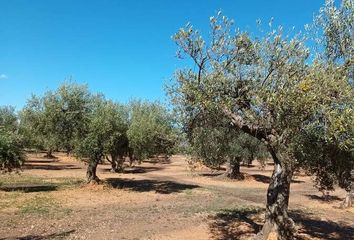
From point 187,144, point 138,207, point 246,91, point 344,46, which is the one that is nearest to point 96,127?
point 138,207

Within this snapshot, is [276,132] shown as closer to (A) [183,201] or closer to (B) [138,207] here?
(B) [138,207]

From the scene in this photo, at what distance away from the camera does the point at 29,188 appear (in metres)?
Result: 35.3

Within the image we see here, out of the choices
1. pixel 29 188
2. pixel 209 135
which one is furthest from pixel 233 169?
pixel 209 135

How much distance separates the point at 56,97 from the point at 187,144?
17975mm

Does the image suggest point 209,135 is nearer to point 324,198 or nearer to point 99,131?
point 99,131

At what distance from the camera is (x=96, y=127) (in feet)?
113

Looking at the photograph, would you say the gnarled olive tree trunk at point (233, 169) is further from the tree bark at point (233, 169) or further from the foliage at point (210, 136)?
the foliage at point (210, 136)

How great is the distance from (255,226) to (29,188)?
21.5m

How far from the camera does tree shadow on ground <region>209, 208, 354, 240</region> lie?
20734 millimetres

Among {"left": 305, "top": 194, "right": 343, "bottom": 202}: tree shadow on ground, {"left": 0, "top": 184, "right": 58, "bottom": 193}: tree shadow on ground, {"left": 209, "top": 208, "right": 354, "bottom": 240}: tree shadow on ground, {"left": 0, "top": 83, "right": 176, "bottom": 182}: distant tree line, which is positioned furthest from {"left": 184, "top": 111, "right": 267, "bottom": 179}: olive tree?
{"left": 305, "top": 194, "right": 343, "bottom": 202}: tree shadow on ground

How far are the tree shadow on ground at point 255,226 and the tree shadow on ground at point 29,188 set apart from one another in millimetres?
16529

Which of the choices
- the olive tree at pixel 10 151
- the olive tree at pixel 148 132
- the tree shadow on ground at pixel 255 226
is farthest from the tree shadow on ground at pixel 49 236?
the olive tree at pixel 148 132

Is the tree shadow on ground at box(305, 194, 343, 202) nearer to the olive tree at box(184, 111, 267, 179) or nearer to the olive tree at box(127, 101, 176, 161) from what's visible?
the olive tree at box(127, 101, 176, 161)

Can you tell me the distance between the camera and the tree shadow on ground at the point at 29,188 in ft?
111
